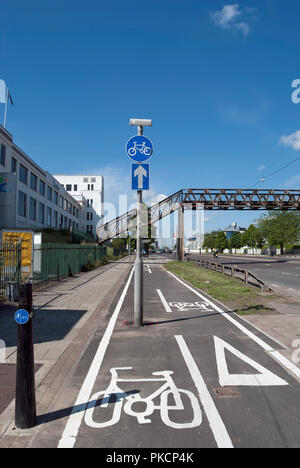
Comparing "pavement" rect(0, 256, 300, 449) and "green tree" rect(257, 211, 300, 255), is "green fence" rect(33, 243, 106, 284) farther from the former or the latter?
"green tree" rect(257, 211, 300, 255)

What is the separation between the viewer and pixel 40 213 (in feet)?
153

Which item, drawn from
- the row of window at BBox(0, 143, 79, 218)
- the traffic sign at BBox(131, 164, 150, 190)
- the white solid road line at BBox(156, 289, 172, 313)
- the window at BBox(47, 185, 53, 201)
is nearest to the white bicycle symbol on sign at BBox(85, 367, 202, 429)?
the traffic sign at BBox(131, 164, 150, 190)

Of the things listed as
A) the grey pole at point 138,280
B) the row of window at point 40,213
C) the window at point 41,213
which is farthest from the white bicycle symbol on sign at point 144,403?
the window at point 41,213

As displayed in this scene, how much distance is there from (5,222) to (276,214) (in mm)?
62828

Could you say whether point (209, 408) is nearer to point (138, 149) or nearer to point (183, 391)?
point (183, 391)

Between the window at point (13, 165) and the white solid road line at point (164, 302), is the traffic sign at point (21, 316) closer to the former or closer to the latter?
the white solid road line at point (164, 302)

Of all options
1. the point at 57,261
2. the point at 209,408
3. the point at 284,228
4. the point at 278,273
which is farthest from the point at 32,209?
the point at 284,228

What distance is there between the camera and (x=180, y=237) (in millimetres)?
35312

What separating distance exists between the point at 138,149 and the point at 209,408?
5548 millimetres

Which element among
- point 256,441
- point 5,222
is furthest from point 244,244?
point 256,441

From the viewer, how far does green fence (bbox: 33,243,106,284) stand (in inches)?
564

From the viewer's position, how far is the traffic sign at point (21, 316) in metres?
3.25
